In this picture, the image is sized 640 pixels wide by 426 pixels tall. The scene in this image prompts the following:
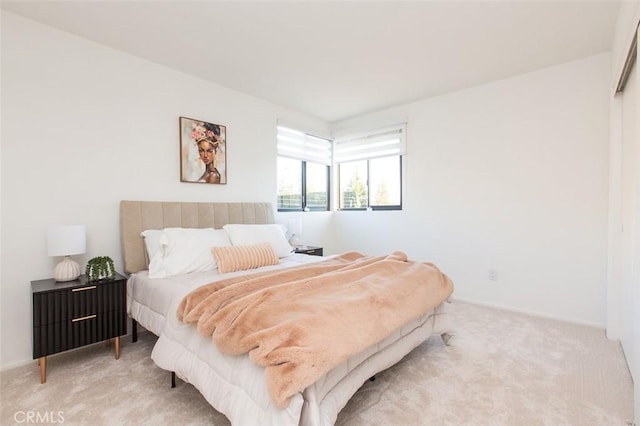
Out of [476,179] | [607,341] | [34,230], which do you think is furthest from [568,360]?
[34,230]

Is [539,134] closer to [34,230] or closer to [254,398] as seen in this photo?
[254,398]

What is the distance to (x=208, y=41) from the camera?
2.61 metres

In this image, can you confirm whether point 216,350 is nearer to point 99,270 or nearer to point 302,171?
point 99,270

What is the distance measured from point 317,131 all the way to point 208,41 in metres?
2.37

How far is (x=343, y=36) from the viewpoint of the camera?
2.53 meters

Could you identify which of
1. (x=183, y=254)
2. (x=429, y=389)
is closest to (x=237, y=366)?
(x=429, y=389)

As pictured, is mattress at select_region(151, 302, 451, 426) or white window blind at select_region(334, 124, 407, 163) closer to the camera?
mattress at select_region(151, 302, 451, 426)

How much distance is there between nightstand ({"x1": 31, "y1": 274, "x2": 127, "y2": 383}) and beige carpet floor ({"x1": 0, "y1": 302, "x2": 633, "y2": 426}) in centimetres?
20

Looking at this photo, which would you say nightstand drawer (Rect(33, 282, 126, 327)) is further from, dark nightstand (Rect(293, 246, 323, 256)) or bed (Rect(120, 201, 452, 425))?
dark nightstand (Rect(293, 246, 323, 256))

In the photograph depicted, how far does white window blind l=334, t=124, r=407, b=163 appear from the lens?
4.28 m

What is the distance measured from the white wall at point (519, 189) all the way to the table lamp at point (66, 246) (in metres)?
3.58

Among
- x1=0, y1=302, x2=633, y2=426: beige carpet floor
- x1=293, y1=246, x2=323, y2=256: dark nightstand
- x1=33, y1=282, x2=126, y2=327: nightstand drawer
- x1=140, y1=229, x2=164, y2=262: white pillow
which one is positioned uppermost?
x1=140, y1=229, x2=164, y2=262: white pillow

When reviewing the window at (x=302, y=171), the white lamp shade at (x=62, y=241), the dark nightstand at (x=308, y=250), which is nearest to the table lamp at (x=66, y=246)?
the white lamp shade at (x=62, y=241)

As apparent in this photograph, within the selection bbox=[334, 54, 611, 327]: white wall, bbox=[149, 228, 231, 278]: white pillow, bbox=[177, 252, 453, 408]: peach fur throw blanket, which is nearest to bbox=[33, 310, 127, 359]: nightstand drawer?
bbox=[149, 228, 231, 278]: white pillow
